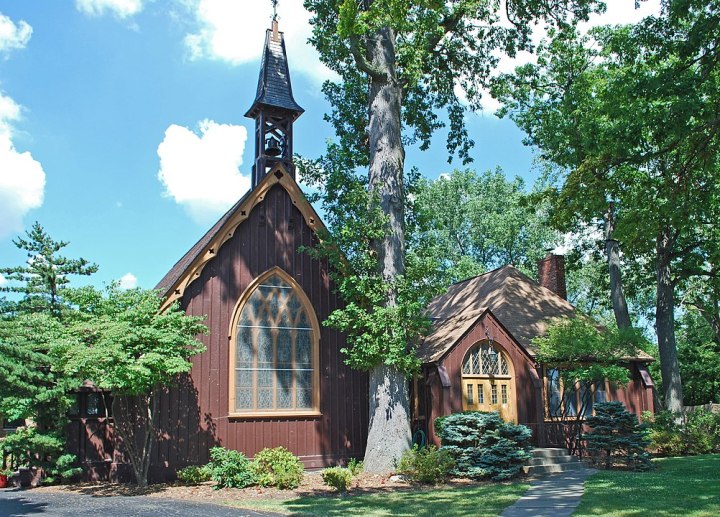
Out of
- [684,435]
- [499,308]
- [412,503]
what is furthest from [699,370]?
[412,503]

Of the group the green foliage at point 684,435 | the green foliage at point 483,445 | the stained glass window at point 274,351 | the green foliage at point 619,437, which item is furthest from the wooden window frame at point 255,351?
the green foliage at point 684,435

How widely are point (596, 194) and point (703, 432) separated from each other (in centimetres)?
891

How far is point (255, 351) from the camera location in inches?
672

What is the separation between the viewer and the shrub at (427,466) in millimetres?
14445

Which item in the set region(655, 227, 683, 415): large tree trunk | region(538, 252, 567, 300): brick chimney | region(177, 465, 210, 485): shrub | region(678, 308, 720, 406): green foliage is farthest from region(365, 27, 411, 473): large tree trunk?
region(678, 308, 720, 406): green foliage

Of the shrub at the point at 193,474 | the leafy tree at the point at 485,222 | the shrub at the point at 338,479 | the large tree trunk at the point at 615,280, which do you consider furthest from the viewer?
the leafy tree at the point at 485,222

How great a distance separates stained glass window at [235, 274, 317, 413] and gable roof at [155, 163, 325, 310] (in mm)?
1538

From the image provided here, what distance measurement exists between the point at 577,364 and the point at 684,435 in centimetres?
345

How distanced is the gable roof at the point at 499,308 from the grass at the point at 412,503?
5.56m

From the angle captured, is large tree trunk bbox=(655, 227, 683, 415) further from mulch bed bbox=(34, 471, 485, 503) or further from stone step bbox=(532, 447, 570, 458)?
mulch bed bbox=(34, 471, 485, 503)

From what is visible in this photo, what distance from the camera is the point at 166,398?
15.9 metres

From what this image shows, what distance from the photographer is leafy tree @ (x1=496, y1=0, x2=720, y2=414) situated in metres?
13.2

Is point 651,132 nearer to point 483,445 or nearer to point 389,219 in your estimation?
point 389,219

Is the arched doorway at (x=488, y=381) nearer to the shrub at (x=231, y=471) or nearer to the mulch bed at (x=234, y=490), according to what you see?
the mulch bed at (x=234, y=490)
